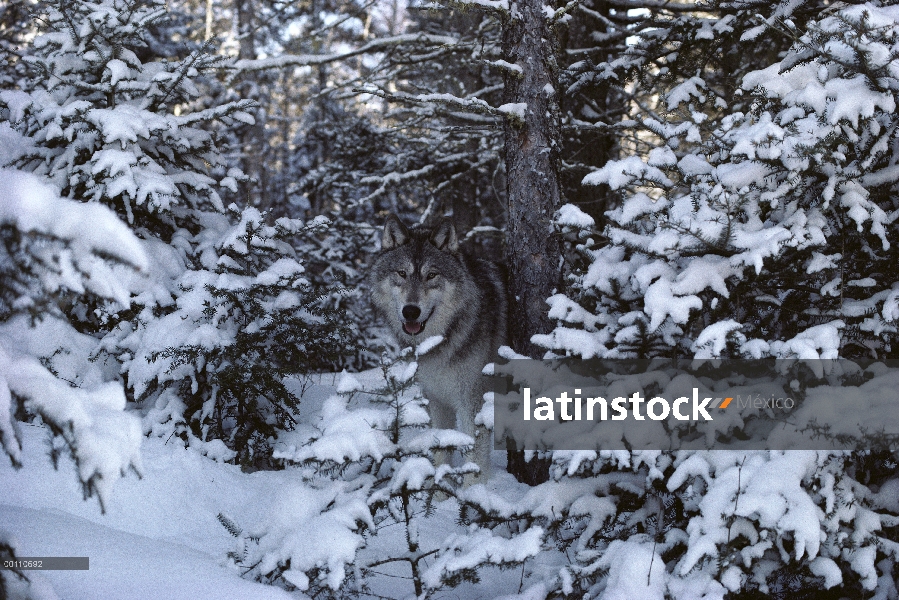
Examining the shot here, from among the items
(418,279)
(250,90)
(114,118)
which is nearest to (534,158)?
(418,279)

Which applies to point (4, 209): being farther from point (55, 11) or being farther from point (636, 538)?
point (55, 11)

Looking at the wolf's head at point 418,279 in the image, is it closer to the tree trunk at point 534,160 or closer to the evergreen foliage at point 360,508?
the tree trunk at point 534,160

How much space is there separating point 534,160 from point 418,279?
1.44m

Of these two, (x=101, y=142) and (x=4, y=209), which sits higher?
(x=101, y=142)

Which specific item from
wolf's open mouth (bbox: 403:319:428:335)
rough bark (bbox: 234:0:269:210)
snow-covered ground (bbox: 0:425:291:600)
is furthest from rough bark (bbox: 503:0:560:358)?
rough bark (bbox: 234:0:269:210)

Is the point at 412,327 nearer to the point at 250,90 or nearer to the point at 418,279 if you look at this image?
the point at 418,279

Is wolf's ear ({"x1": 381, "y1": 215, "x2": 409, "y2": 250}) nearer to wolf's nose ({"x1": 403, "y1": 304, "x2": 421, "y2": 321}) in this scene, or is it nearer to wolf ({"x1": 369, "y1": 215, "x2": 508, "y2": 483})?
wolf ({"x1": 369, "y1": 215, "x2": 508, "y2": 483})

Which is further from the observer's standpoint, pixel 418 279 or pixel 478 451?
pixel 418 279

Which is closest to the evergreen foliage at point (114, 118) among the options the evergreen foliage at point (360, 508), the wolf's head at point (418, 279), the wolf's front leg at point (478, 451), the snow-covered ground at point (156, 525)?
the wolf's head at point (418, 279)

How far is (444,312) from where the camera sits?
560cm

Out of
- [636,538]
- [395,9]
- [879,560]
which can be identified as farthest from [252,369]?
[395,9]

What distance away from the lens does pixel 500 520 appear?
3.47 meters

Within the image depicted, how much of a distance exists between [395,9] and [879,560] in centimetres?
2076

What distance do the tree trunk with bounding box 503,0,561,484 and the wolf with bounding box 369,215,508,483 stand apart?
18.7 inches
